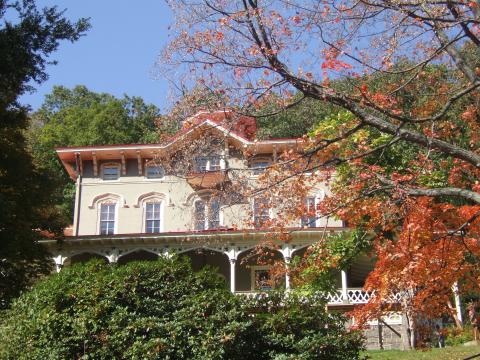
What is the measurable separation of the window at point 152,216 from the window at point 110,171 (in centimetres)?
229

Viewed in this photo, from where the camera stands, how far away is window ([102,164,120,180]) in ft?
98.9

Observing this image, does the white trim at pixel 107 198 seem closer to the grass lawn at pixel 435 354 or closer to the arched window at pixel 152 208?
the arched window at pixel 152 208

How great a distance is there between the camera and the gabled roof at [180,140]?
9.60m

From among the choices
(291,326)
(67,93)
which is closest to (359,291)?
(291,326)

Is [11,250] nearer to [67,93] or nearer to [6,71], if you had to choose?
[6,71]

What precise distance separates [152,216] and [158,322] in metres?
19.5

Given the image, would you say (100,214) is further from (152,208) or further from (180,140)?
(180,140)

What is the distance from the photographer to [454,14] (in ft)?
30.9

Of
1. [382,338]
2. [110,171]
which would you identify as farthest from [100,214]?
[382,338]

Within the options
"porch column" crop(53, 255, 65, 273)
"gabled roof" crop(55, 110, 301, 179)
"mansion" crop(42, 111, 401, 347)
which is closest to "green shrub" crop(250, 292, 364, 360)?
A: "gabled roof" crop(55, 110, 301, 179)

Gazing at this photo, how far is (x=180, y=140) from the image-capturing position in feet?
33.8

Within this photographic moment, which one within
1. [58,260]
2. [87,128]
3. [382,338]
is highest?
[87,128]

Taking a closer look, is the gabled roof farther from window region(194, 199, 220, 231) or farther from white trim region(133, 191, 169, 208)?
white trim region(133, 191, 169, 208)

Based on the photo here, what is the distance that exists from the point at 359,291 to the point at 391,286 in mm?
13000
